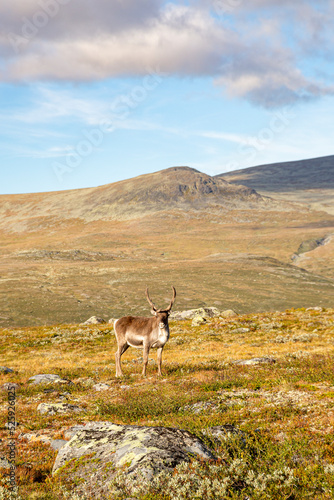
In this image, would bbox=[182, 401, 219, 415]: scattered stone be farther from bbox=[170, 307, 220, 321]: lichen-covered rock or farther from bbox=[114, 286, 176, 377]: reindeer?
bbox=[170, 307, 220, 321]: lichen-covered rock

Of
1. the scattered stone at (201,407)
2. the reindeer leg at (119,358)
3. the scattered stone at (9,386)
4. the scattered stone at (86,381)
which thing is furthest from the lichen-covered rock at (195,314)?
the scattered stone at (201,407)

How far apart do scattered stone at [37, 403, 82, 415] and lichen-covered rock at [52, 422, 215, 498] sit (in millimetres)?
5195

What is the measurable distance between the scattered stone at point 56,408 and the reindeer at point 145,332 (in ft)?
17.1

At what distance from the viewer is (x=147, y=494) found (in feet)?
20.6

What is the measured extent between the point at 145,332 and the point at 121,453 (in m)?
11.6

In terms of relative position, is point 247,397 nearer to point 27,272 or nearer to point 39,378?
point 39,378

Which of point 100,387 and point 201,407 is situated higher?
point 201,407

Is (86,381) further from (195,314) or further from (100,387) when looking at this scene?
(195,314)

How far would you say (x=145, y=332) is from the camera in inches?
745

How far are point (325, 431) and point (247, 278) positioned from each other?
111 metres

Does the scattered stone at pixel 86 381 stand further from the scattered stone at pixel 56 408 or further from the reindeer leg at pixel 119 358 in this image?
the scattered stone at pixel 56 408

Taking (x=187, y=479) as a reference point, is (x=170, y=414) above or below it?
below

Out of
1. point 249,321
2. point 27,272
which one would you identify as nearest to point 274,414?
point 249,321

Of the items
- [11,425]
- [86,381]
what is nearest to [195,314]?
[86,381]
